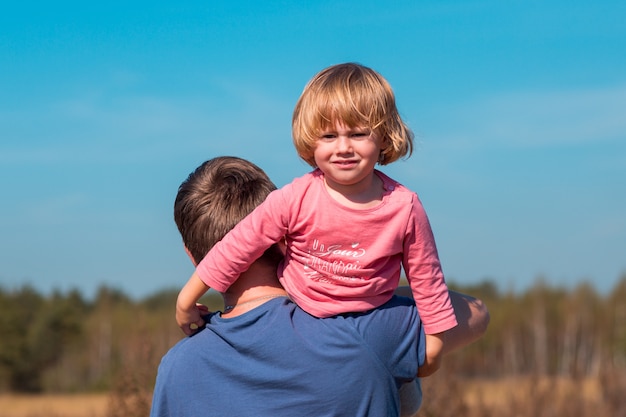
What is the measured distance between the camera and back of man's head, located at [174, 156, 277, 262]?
247cm

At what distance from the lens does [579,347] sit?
24.0m

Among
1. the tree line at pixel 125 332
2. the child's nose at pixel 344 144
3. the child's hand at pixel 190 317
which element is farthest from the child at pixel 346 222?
the tree line at pixel 125 332

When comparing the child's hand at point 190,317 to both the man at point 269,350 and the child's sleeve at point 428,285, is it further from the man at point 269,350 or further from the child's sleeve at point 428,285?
the child's sleeve at point 428,285

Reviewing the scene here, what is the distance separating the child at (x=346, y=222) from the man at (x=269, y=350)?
0.05m

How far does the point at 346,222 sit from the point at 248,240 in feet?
0.81

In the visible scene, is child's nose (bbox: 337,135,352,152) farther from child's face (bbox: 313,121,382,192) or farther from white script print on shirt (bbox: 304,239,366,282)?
white script print on shirt (bbox: 304,239,366,282)

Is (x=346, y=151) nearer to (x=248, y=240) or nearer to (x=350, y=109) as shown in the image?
(x=350, y=109)

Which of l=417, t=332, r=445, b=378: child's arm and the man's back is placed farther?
l=417, t=332, r=445, b=378: child's arm

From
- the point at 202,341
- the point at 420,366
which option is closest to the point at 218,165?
the point at 202,341

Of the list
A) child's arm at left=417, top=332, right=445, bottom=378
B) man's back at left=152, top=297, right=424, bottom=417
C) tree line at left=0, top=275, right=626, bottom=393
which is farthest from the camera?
tree line at left=0, top=275, right=626, bottom=393

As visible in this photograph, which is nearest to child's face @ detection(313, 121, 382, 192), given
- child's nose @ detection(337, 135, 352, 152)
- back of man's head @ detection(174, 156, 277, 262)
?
child's nose @ detection(337, 135, 352, 152)

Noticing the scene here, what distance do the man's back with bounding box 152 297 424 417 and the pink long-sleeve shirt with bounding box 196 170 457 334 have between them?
0.16 feet

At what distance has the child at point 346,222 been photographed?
230 cm

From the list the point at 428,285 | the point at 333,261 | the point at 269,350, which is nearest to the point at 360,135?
the point at 333,261
